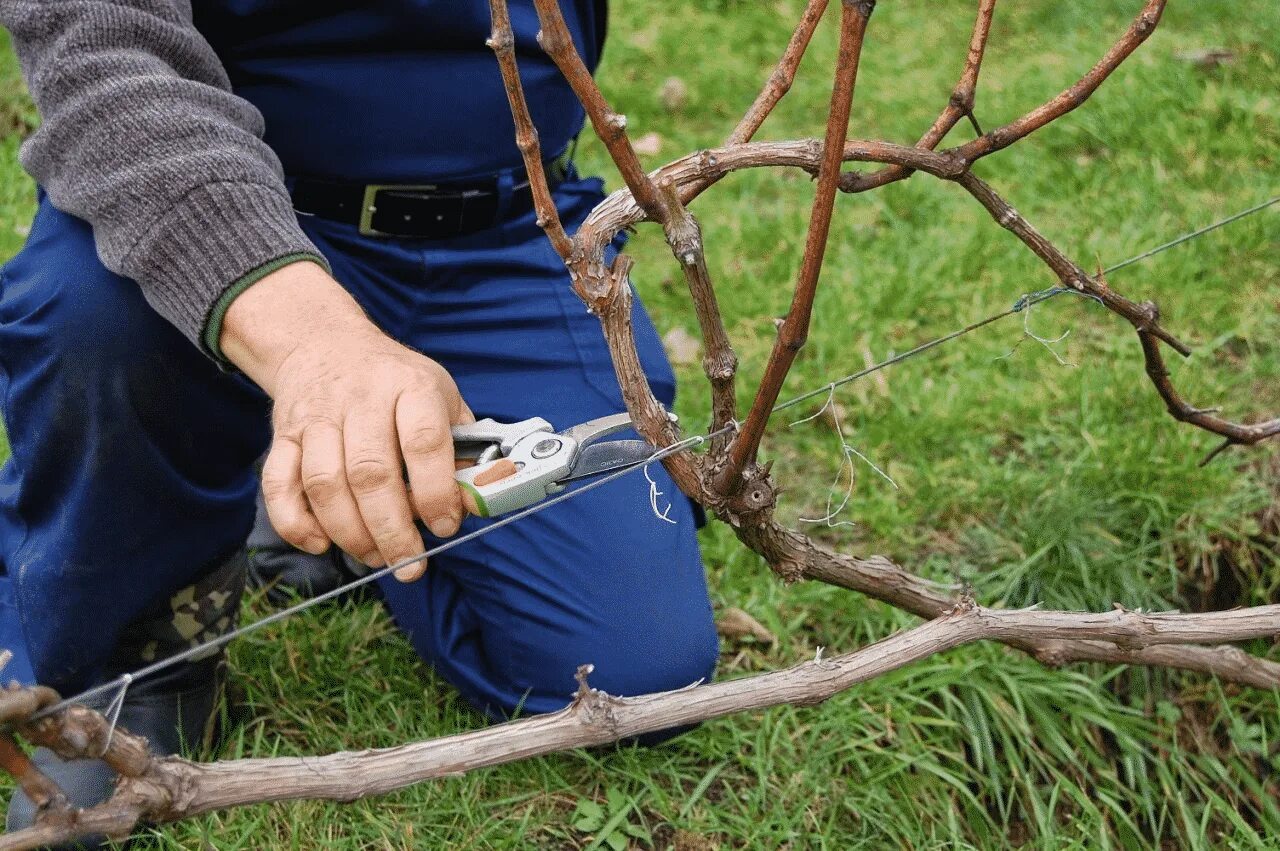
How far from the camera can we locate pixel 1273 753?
5.91 ft

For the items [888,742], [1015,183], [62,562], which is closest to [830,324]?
[1015,183]

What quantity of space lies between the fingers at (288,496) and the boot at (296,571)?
85 centimetres

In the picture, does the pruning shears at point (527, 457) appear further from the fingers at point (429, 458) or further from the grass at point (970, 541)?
the grass at point (970, 541)

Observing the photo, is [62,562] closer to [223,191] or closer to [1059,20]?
[223,191]

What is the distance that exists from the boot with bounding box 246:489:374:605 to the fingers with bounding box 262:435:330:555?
0.85 meters

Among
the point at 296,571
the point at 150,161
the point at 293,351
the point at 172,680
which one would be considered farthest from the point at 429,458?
the point at 296,571

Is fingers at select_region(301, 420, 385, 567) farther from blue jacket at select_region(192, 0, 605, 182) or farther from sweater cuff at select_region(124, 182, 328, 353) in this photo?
blue jacket at select_region(192, 0, 605, 182)

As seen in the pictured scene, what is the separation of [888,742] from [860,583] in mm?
472

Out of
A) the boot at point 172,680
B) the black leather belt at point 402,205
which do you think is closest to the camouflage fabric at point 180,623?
the boot at point 172,680

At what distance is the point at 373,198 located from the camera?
1.76 meters

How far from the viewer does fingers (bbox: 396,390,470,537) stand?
108cm

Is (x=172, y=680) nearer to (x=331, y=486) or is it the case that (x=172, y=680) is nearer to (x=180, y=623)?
(x=180, y=623)

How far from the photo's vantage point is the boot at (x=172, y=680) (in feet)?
5.09

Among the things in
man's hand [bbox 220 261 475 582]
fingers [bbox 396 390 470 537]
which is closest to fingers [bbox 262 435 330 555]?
man's hand [bbox 220 261 475 582]
